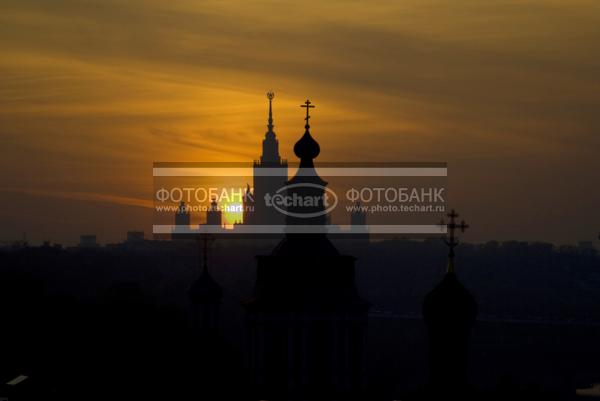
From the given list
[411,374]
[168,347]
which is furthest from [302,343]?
[411,374]

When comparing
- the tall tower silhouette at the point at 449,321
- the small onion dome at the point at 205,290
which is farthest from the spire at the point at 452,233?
the small onion dome at the point at 205,290

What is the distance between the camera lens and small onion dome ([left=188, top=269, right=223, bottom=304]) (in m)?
71.6

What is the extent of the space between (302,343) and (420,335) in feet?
410

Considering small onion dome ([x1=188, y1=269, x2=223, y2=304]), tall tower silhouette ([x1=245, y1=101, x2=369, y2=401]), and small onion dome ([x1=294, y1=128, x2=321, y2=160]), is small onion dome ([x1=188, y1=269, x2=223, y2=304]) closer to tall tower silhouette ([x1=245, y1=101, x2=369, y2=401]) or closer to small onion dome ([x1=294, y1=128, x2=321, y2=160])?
small onion dome ([x1=294, y1=128, x2=321, y2=160])

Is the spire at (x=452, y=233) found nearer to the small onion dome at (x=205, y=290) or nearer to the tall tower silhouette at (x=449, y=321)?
the tall tower silhouette at (x=449, y=321)

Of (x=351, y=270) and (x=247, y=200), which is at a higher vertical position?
(x=247, y=200)

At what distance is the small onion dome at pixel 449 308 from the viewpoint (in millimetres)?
51594

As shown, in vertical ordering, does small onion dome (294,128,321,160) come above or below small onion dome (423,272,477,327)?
above

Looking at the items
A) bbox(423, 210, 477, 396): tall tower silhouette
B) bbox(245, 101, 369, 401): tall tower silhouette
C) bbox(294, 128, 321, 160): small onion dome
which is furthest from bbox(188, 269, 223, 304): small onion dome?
bbox(423, 210, 477, 396): tall tower silhouette

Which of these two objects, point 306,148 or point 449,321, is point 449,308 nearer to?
point 449,321

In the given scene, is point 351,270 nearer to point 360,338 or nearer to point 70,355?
point 360,338

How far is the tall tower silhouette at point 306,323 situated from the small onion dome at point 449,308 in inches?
148

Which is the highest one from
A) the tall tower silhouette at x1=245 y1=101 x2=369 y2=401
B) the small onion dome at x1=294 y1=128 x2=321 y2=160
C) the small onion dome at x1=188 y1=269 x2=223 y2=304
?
the small onion dome at x1=294 y1=128 x2=321 y2=160

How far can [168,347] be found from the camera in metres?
86.3
